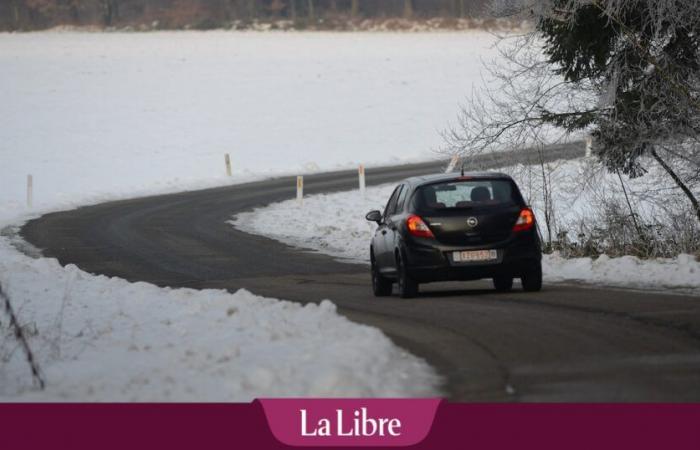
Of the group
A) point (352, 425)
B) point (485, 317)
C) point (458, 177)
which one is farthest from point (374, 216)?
point (352, 425)

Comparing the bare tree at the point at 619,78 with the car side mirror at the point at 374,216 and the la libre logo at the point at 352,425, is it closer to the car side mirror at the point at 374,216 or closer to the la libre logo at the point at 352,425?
the car side mirror at the point at 374,216

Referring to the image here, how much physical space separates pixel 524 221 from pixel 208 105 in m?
63.6

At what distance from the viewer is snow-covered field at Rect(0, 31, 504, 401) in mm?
10305

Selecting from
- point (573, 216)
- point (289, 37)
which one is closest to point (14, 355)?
point (573, 216)

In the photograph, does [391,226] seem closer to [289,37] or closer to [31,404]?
[31,404]

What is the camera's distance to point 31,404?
9375 millimetres

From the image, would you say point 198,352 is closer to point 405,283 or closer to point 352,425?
point 352,425

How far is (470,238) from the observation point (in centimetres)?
1667

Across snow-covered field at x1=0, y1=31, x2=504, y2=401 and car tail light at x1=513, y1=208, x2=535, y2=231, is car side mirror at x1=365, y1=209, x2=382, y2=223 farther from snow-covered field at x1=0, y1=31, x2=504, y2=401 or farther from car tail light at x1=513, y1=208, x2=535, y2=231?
snow-covered field at x1=0, y1=31, x2=504, y2=401

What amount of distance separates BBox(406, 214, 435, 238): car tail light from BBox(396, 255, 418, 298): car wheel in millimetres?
418

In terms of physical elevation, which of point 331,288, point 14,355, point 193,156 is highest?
point 14,355

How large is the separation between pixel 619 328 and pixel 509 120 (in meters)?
10.3

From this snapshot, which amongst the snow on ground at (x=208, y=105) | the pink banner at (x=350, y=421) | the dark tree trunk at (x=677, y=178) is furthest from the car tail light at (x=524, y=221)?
the snow on ground at (x=208, y=105)

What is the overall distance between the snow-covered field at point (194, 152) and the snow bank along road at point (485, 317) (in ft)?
2.11
